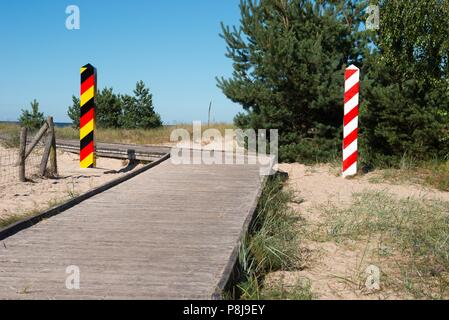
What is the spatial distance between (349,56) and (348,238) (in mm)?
7663

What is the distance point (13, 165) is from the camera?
13.0m

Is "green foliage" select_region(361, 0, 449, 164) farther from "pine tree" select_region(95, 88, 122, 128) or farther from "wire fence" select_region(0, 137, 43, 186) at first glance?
"pine tree" select_region(95, 88, 122, 128)

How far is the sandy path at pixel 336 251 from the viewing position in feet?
12.8

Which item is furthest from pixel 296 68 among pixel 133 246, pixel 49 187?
pixel 133 246

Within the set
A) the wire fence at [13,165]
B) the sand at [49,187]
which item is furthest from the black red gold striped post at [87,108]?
the wire fence at [13,165]

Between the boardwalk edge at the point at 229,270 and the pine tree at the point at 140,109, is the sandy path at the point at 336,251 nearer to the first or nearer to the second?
the boardwalk edge at the point at 229,270

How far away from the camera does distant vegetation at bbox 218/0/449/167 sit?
943 centimetres

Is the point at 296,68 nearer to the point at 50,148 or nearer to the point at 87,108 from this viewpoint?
the point at 87,108

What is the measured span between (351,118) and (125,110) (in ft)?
55.0

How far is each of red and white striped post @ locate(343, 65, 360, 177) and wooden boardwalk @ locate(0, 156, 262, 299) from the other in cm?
331

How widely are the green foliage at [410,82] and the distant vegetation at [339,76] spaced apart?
0.07ft

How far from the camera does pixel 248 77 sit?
40.5 ft
